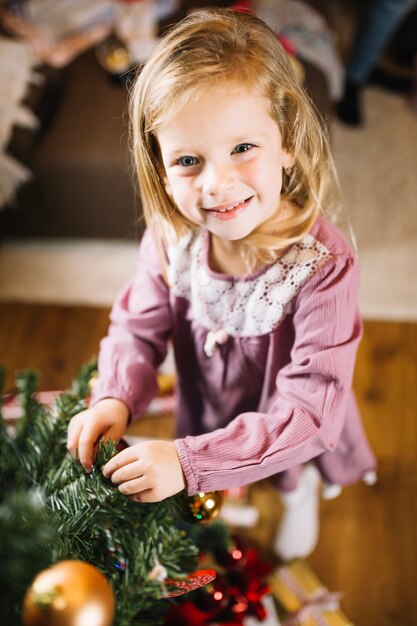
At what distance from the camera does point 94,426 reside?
0.72m

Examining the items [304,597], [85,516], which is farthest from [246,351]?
[304,597]

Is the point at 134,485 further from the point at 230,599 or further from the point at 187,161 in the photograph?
the point at 230,599

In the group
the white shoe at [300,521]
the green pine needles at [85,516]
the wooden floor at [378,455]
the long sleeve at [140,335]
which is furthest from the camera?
the wooden floor at [378,455]

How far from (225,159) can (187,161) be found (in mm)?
42

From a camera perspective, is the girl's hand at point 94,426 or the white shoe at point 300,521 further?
the white shoe at point 300,521

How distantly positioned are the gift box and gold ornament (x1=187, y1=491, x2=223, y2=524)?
0.59 metres

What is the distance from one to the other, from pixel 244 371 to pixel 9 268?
4.10ft

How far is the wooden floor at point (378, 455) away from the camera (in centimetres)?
126

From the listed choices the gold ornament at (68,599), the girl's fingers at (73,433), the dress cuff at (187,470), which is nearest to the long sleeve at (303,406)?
the dress cuff at (187,470)

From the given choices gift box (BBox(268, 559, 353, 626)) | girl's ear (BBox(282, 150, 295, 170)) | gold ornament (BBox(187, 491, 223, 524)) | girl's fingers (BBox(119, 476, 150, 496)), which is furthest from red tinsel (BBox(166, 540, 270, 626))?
girl's ear (BBox(282, 150, 295, 170))

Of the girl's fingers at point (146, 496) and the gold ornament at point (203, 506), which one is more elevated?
the girl's fingers at point (146, 496)

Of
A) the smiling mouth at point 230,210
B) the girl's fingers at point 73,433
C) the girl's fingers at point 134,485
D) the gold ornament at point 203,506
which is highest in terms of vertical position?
the smiling mouth at point 230,210

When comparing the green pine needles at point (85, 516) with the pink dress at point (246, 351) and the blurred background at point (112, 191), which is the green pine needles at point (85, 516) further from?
the blurred background at point (112, 191)

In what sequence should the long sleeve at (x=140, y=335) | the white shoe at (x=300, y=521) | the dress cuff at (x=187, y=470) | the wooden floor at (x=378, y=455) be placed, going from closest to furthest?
1. the dress cuff at (x=187, y=470)
2. the long sleeve at (x=140, y=335)
3. the white shoe at (x=300, y=521)
4. the wooden floor at (x=378, y=455)
